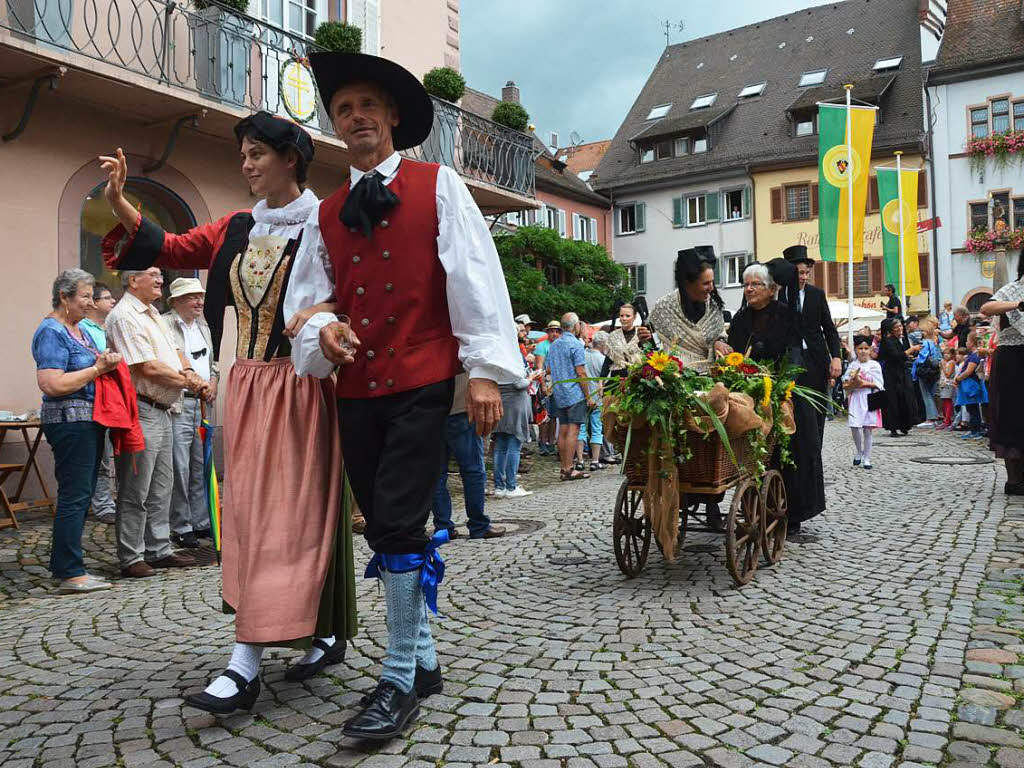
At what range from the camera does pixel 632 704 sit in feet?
10.9

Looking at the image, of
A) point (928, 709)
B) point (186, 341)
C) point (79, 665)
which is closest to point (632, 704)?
point (928, 709)

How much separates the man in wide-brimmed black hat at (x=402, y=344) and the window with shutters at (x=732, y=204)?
3928 cm

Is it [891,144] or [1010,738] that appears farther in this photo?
[891,144]

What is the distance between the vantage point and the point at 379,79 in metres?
3.22

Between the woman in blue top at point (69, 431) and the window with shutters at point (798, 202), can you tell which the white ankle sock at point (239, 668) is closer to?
the woman in blue top at point (69, 431)

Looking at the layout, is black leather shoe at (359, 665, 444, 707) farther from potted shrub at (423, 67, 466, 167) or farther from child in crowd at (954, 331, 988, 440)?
child in crowd at (954, 331, 988, 440)

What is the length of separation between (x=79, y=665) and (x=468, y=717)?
1.95 metres

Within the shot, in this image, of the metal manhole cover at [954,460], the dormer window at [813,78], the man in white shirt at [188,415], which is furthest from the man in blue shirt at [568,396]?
the dormer window at [813,78]

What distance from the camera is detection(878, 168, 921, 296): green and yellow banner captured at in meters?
26.2

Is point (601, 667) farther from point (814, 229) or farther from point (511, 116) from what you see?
point (814, 229)

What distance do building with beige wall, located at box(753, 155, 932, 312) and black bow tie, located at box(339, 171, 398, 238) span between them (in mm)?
35256

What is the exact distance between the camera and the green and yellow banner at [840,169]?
878 inches

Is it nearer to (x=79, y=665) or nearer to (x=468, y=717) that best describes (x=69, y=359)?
(x=79, y=665)

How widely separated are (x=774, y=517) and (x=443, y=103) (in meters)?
9.75
